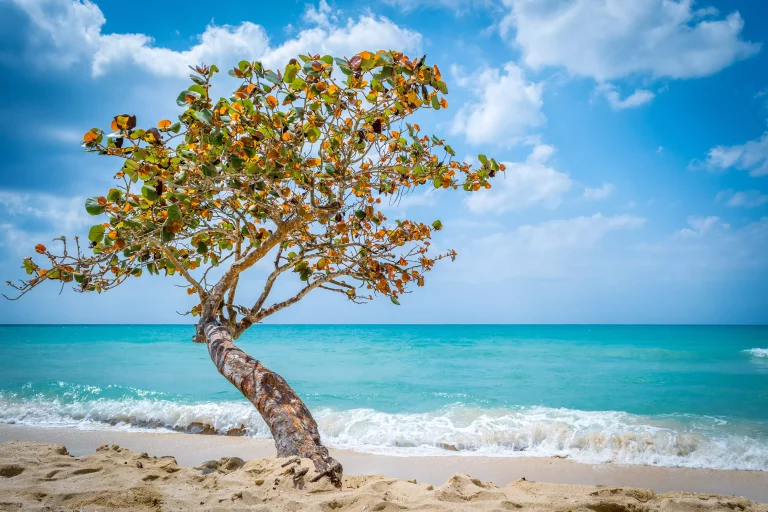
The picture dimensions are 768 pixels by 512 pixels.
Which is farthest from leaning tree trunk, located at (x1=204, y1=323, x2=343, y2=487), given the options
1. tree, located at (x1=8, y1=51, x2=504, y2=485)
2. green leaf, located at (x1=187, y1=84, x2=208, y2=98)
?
green leaf, located at (x1=187, y1=84, x2=208, y2=98)

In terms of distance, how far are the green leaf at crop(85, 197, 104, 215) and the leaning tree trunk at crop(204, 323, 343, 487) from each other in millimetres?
1455

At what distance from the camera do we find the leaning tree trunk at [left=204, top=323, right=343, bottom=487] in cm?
284

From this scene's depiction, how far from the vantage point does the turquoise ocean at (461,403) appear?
662 centimetres

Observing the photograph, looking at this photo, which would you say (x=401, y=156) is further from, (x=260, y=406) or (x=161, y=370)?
(x=161, y=370)

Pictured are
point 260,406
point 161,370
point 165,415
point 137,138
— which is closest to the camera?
point 137,138

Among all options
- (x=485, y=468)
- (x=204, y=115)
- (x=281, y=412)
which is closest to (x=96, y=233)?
(x=204, y=115)

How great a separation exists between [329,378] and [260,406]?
37.2 ft

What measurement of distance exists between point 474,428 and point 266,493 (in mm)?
5583

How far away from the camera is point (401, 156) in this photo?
140 inches

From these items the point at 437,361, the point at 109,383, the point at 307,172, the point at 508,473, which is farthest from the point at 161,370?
the point at 307,172

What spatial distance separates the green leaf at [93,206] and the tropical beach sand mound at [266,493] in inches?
68.2

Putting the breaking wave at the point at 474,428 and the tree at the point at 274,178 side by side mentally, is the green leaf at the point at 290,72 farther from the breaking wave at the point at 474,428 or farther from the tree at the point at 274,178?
the breaking wave at the point at 474,428

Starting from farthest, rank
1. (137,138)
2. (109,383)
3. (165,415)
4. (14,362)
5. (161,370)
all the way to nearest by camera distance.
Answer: (14,362) → (161,370) → (109,383) → (165,415) → (137,138)

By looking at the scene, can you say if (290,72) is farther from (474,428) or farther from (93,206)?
(474,428)
